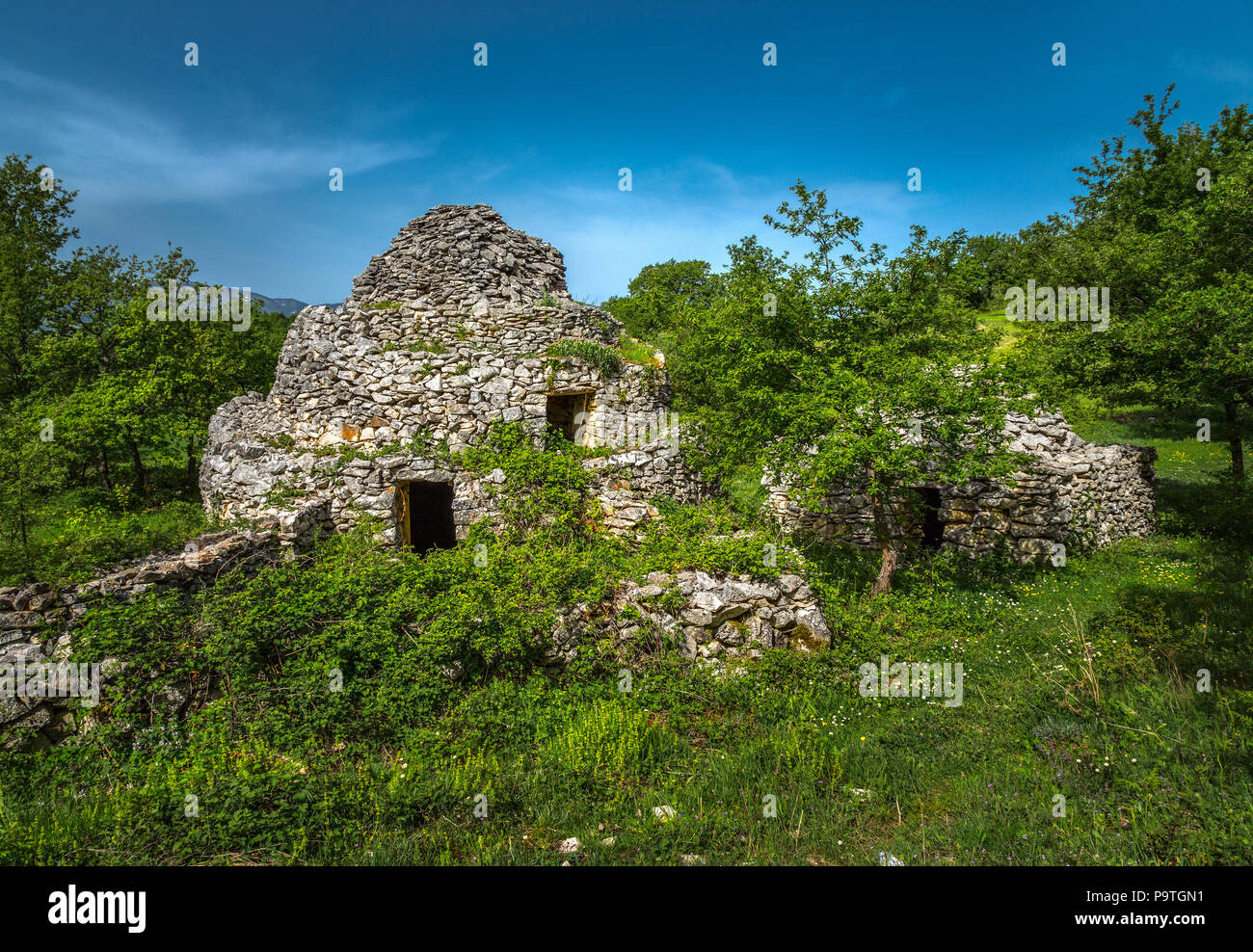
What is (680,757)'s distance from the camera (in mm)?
5477

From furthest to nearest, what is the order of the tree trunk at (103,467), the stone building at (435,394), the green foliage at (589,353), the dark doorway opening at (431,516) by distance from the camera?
the tree trunk at (103,467) → the dark doorway opening at (431,516) → the green foliage at (589,353) → the stone building at (435,394)

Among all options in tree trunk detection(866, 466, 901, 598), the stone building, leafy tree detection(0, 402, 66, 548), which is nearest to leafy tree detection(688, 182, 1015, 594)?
tree trunk detection(866, 466, 901, 598)

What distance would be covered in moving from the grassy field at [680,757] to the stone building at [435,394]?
139 inches

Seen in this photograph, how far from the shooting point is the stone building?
34.8ft

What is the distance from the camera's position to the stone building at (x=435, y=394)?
1060 cm

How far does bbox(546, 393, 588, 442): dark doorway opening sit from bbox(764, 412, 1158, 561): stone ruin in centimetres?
468

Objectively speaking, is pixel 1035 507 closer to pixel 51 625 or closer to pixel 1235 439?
pixel 1235 439

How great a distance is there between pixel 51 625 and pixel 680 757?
6744mm

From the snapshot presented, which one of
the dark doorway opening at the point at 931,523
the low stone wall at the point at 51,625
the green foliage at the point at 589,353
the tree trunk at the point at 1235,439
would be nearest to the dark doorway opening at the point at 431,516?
the green foliage at the point at 589,353

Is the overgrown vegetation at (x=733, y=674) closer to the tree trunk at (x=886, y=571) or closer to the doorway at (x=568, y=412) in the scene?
the tree trunk at (x=886, y=571)

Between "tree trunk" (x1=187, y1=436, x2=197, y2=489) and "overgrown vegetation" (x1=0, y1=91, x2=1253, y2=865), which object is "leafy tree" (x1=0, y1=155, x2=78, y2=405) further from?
"overgrown vegetation" (x1=0, y1=91, x2=1253, y2=865)

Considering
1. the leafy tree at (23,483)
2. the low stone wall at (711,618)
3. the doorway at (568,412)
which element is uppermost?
the doorway at (568,412)
